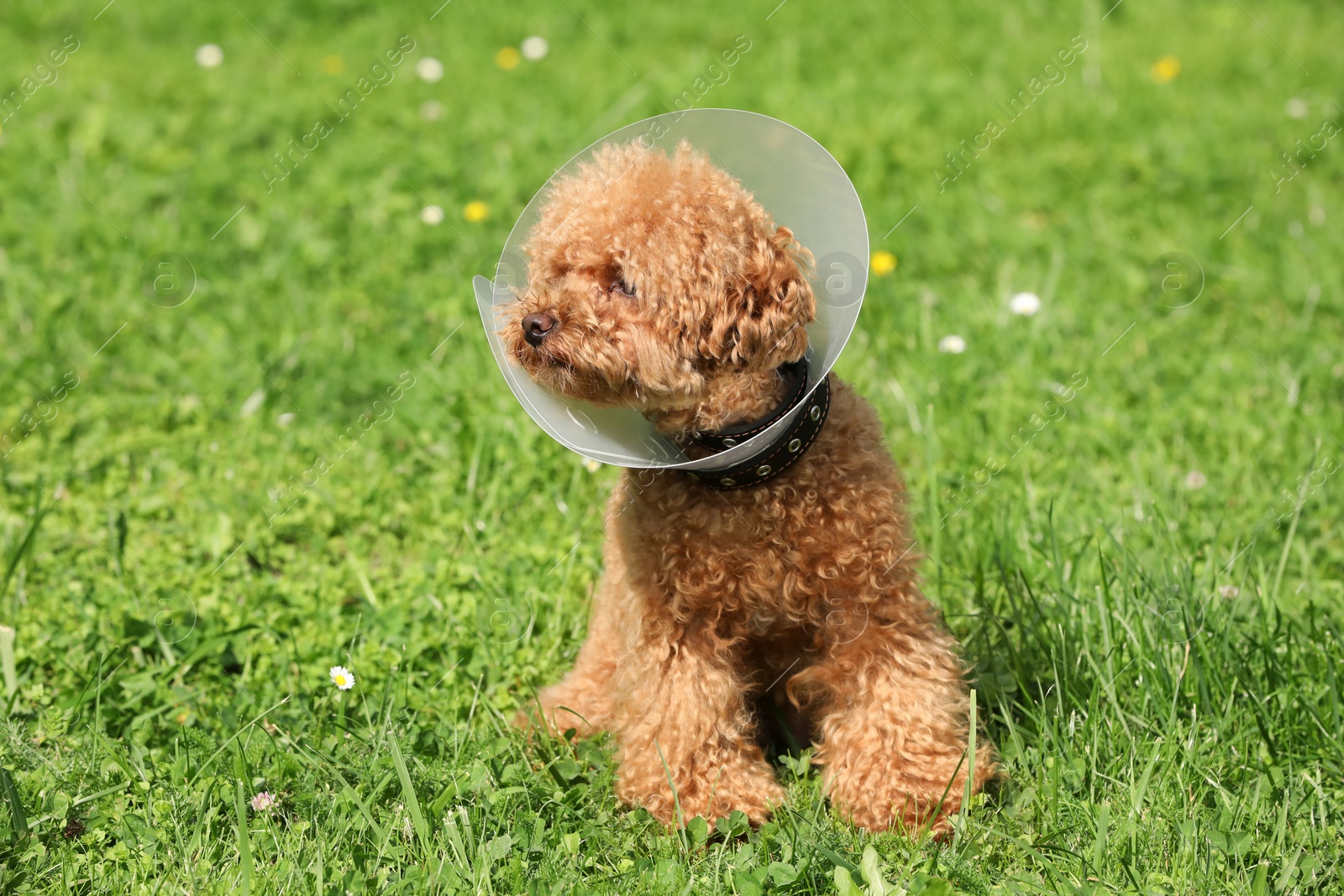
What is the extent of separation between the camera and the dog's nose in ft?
7.67

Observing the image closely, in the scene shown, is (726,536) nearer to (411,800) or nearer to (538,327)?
(538,327)

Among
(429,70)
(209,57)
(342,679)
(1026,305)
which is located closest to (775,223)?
(342,679)

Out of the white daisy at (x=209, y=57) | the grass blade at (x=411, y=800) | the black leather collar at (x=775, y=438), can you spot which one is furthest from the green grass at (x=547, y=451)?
the black leather collar at (x=775, y=438)

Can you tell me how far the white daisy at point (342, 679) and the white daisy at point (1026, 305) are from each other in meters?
2.91

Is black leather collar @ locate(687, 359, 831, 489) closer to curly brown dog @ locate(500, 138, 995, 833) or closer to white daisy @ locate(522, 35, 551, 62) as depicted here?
curly brown dog @ locate(500, 138, 995, 833)

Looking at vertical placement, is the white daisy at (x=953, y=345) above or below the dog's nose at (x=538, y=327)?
below

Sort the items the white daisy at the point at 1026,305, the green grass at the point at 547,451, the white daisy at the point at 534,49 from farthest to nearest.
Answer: the white daisy at the point at 534,49, the white daisy at the point at 1026,305, the green grass at the point at 547,451

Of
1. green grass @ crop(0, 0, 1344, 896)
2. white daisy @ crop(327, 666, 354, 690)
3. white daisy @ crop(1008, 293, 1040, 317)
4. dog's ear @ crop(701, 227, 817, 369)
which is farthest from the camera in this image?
white daisy @ crop(1008, 293, 1040, 317)

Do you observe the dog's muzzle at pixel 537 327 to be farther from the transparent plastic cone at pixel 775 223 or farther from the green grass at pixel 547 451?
the green grass at pixel 547 451

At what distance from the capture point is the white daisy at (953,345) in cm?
432

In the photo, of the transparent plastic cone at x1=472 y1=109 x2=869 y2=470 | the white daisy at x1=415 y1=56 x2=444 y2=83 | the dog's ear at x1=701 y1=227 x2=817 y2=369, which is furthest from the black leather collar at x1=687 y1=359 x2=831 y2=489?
the white daisy at x1=415 y1=56 x2=444 y2=83

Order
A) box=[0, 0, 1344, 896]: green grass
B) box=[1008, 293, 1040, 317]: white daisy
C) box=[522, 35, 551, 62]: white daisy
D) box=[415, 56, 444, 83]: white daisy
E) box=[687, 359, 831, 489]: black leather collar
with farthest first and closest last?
1. box=[522, 35, 551, 62]: white daisy
2. box=[415, 56, 444, 83]: white daisy
3. box=[1008, 293, 1040, 317]: white daisy
4. box=[0, 0, 1344, 896]: green grass
5. box=[687, 359, 831, 489]: black leather collar

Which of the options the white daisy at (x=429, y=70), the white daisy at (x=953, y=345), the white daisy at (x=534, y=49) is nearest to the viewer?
the white daisy at (x=953, y=345)

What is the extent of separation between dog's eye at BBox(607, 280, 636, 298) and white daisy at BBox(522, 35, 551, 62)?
4.96 m
